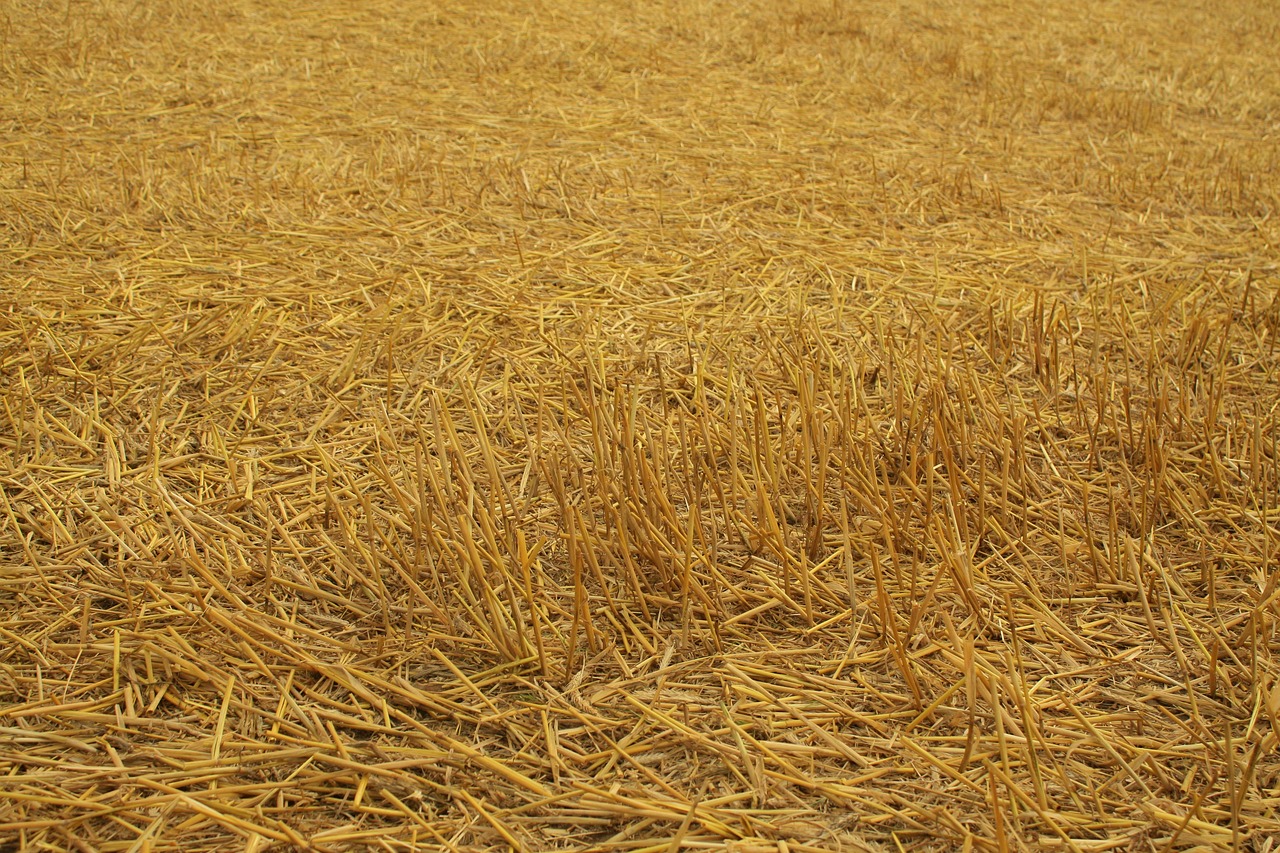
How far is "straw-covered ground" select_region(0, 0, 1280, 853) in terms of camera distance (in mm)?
1186

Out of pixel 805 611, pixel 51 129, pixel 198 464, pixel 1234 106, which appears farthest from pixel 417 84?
pixel 1234 106

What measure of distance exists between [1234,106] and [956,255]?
2.61m

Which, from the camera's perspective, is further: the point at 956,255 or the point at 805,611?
the point at 956,255

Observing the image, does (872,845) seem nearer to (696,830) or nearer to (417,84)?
(696,830)

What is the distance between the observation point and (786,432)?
1883 mm

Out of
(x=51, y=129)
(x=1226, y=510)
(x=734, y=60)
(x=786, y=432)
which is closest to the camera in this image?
(x=1226, y=510)

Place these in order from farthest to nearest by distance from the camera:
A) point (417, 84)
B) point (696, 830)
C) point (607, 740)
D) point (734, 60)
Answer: point (734, 60) → point (417, 84) → point (607, 740) → point (696, 830)

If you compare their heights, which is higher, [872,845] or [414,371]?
[414,371]

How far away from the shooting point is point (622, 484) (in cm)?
160

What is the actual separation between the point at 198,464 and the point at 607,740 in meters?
1.00

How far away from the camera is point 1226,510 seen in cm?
174

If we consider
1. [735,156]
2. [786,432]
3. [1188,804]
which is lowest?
[1188,804]

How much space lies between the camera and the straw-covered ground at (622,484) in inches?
46.7

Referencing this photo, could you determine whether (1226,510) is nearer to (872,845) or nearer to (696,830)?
(872,845)
